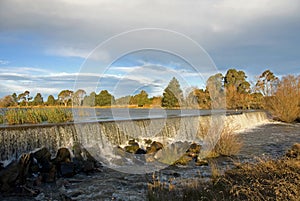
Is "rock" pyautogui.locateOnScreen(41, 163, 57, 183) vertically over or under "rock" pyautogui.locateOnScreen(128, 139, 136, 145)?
under

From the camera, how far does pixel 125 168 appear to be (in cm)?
935

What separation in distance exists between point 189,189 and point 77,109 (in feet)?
41.8

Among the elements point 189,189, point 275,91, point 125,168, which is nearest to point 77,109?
point 125,168

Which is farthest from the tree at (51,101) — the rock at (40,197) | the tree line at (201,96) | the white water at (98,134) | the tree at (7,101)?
the rock at (40,197)

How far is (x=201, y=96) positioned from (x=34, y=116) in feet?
39.1

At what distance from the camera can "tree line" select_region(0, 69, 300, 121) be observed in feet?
38.4

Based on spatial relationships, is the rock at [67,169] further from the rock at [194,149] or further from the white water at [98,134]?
the rock at [194,149]

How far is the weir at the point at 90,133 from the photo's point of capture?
892 centimetres

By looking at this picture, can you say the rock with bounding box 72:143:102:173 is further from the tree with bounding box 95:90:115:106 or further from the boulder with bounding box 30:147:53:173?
the tree with bounding box 95:90:115:106

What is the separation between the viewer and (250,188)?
15.6 ft

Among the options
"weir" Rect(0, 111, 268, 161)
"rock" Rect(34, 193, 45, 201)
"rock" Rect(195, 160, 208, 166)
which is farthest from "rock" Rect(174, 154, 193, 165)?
"rock" Rect(34, 193, 45, 201)

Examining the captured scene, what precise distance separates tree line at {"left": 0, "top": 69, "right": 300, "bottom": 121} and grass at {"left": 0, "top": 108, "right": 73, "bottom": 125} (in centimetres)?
95

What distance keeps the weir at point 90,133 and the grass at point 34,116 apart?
3.49 metres

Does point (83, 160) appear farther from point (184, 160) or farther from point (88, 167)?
point (184, 160)
